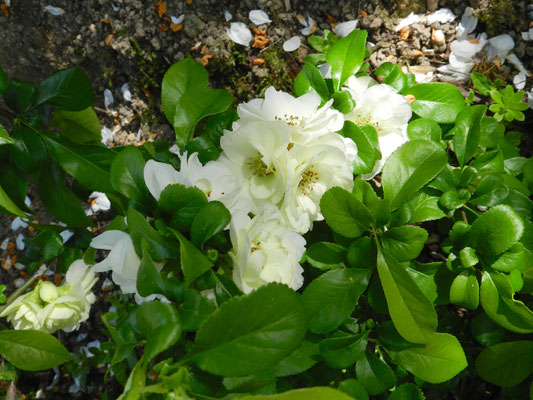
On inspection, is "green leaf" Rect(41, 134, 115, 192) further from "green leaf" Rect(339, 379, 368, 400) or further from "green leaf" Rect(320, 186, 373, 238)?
"green leaf" Rect(339, 379, 368, 400)

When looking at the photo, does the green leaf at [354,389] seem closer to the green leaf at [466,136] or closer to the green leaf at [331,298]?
the green leaf at [331,298]

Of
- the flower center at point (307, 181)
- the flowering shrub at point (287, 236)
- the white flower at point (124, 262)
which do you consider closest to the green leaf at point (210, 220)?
the flowering shrub at point (287, 236)

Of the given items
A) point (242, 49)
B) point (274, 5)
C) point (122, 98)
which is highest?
point (274, 5)

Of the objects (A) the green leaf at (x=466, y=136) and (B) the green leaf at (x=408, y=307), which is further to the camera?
(A) the green leaf at (x=466, y=136)

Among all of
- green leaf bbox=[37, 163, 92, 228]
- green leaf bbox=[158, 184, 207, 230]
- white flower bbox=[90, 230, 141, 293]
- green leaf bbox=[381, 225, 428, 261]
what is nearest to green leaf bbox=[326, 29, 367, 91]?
green leaf bbox=[381, 225, 428, 261]

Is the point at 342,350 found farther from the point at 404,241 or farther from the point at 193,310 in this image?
the point at 193,310

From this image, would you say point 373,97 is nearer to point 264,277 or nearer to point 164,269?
point 264,277

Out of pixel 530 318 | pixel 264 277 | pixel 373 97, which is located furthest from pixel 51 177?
pixel 530 318
